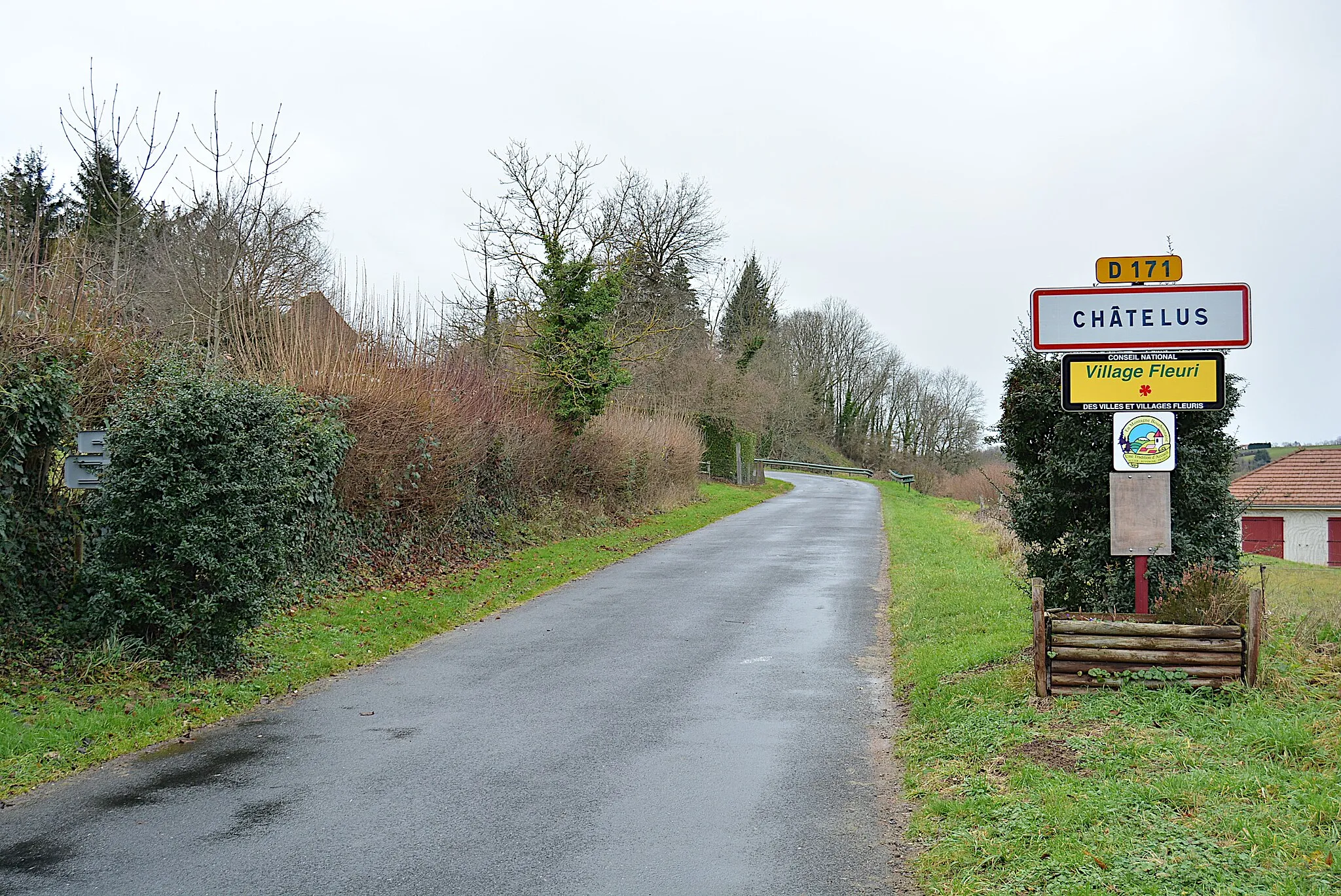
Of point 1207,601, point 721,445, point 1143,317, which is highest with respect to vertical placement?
point 1143,317

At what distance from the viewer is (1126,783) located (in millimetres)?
5676

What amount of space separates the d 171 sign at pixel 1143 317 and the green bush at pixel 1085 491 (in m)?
0.70

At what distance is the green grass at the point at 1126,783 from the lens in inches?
181

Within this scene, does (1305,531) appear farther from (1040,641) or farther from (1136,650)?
(1040,641)

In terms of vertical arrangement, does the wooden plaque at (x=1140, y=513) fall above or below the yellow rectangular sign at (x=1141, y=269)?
below

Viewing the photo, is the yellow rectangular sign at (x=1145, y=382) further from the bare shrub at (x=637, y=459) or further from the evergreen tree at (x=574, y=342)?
the bare shrub at (x=637, y=459)

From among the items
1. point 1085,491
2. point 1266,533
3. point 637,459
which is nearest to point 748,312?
Result: point 1266,533

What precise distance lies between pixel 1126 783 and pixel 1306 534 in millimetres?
47845

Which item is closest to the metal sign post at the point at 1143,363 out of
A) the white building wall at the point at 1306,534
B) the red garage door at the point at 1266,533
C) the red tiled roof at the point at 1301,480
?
the red tiled roof at the point at 1301,480

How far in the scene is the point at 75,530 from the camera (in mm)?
9430

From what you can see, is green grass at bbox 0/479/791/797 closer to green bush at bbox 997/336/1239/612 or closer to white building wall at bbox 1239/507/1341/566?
green bush at bbox 997/336/1239/612

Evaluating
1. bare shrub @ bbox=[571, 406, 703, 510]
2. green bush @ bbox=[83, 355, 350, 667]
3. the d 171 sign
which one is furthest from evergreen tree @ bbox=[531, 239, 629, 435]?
the d 171 sign

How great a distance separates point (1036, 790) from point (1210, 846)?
3.72ft

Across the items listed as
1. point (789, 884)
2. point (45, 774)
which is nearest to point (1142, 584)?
point (789, 884)
